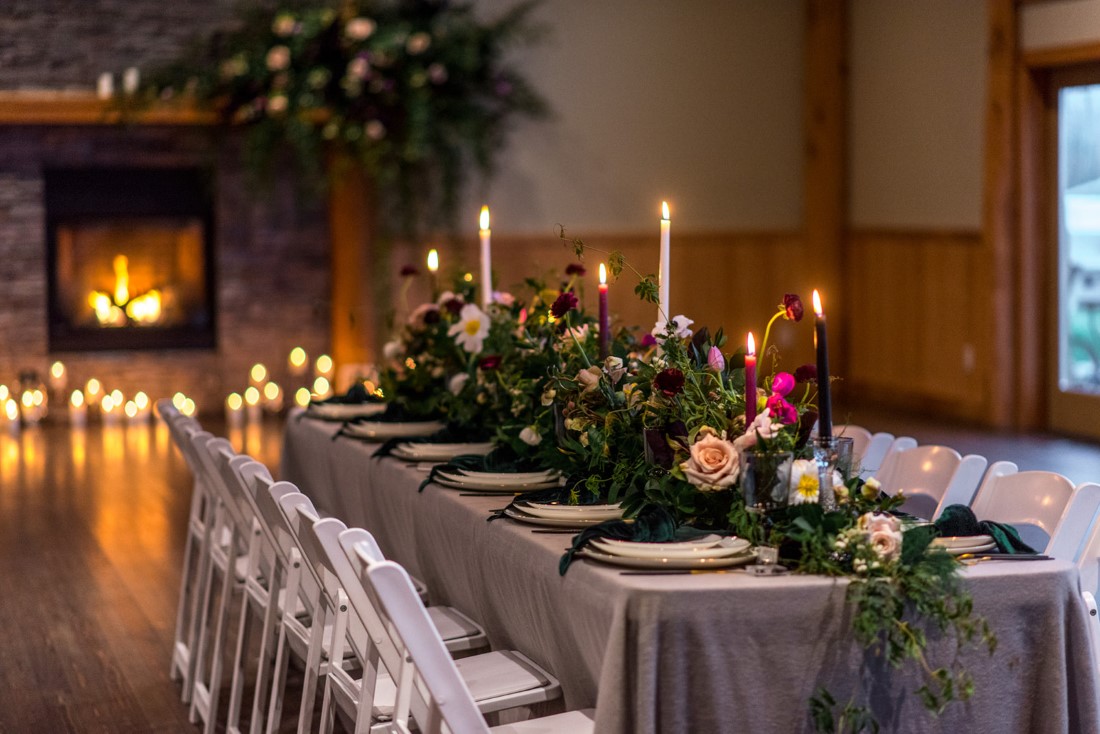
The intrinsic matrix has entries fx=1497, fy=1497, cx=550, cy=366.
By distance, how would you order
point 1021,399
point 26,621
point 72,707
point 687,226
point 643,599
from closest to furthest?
point 643,599, point 72,707, point 26,621, point 1021,399, point 687,226

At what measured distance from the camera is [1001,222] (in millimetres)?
8773

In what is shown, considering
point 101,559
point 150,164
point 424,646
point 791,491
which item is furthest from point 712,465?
point 150,164

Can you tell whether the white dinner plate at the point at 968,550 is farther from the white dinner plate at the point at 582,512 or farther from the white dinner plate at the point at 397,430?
the white dinner plate at the point at 397,430

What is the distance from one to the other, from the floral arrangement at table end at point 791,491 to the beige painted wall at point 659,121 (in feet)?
22.8

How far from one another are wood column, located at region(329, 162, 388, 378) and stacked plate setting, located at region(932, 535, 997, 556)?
715 centimetres

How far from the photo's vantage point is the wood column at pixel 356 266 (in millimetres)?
9625

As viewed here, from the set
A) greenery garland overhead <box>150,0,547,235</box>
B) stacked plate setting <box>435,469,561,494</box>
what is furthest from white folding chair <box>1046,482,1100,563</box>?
greenery garland overhead <box>150,0,547,235</box>

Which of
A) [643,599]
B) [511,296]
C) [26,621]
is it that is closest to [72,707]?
[26,621]

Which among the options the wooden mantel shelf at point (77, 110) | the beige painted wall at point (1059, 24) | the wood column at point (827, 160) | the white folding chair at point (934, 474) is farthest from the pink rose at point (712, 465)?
the wood column at point (827, 160)

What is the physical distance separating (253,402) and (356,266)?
3.58 ft

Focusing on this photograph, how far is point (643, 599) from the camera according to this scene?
2395mm

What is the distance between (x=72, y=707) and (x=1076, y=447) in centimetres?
573

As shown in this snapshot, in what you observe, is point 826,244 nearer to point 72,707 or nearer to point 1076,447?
point 1076,447

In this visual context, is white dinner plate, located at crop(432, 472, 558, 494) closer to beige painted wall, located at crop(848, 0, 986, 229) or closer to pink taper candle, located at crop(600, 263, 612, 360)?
Answer: pink taper candle, located at crop(600, 263, 612, 360)
